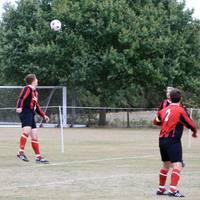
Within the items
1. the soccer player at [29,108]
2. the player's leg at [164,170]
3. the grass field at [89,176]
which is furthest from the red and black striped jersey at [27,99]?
the player's leg at [164,170]

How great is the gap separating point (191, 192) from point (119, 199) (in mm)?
1515

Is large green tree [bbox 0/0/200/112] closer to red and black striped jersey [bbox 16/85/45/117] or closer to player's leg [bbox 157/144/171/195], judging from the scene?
red and black striped jersey [bbox 16/85/45/117]

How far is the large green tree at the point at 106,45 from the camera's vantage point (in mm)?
38312

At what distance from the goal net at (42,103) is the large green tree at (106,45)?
0.75m

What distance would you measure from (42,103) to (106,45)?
5255 mm

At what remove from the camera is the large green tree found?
126ft

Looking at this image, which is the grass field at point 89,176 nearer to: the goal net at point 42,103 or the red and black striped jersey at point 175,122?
the red and black striped jersey at point 175,122

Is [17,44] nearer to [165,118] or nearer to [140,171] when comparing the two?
[140,171]

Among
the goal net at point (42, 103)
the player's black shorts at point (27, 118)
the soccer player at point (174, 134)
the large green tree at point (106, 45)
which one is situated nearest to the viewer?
the soccer player at point (174, 134)

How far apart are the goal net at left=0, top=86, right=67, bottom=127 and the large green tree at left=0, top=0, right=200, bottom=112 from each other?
2.45ft

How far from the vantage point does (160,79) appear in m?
38.3

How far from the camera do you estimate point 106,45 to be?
131 ft

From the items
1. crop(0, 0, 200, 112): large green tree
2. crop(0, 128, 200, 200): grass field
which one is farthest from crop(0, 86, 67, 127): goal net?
crop(0, 128, 200, 200): grass field

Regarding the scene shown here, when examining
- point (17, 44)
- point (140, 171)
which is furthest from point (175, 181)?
point (17, 44)
